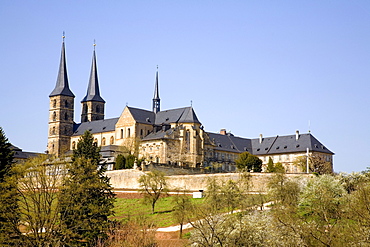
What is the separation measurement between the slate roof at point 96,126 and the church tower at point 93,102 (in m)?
3.41

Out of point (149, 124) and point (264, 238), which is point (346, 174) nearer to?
point (264, 238)

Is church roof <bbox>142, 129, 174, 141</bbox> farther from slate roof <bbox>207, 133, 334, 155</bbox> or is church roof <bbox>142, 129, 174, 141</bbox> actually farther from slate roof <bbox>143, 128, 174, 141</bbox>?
slate roof <bbox>207, 133, 334, 155</bbox>

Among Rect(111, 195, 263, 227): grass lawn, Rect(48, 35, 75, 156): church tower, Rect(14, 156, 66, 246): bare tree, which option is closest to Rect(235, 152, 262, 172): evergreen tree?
Rect(111, 195, 263, 227): grass lawn

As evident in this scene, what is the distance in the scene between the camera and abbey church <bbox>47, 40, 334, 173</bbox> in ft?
295

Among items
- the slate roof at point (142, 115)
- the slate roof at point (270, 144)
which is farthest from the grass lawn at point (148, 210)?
the slate roof at point (270, 144)

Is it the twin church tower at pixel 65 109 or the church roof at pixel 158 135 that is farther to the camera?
the twin church tower at pixel 65 109

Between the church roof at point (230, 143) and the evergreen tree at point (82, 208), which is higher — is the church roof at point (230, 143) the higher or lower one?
the higher one

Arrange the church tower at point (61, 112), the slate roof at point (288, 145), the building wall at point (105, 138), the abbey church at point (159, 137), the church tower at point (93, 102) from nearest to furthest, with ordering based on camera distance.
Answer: the abbey church at point (159, 137) < the slate roof at point (288, 145) < the building wall at point (105, 138) < the church tower at point (61, 112) < the church tower at point (93, 102)

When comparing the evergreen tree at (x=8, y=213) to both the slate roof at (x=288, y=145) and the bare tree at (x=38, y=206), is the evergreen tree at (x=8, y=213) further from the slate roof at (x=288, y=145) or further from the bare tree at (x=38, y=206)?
the slate roof at (x=288, y=145)

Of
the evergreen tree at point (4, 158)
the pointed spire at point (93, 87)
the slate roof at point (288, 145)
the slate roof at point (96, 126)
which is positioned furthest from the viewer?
the pointed spire at point (93, 87)

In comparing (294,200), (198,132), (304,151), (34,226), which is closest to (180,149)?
(198,132)

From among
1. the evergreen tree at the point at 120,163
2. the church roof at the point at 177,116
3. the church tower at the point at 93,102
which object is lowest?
the evergreen tree at the point at 120,163

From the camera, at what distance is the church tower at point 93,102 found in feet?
406

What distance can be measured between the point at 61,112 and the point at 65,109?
1224 millimetres
